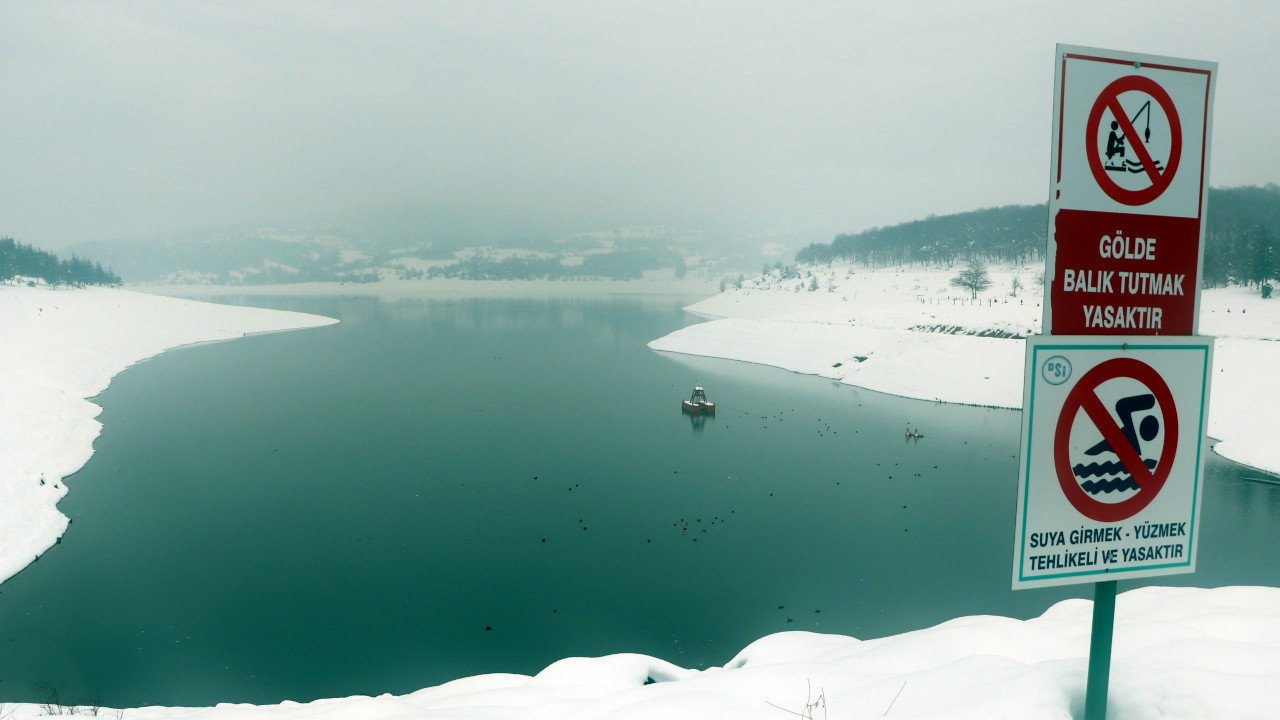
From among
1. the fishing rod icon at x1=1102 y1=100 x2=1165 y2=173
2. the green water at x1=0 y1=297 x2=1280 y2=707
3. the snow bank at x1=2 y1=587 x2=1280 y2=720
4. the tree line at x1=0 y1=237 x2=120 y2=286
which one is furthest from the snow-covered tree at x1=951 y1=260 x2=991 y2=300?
the tree line at x1=0 y1=237 x2=120 y2=286

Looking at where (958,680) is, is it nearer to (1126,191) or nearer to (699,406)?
(1126,191)

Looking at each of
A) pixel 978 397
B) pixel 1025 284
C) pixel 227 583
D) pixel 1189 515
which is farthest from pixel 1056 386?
pixel 1025 284

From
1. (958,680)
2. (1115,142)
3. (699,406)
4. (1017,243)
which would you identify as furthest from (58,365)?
(1017,243)

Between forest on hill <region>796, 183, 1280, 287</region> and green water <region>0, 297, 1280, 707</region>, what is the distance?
2430cm

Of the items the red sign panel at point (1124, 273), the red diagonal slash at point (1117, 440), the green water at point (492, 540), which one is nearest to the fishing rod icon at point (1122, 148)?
the red sign panel at point (1124, 273)

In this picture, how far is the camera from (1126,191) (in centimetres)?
266

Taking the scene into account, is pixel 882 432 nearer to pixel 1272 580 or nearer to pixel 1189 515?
pixel 1272 580

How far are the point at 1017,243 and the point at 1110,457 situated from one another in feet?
386

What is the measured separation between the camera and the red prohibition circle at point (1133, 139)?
261cm

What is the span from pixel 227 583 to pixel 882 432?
86.1 ft

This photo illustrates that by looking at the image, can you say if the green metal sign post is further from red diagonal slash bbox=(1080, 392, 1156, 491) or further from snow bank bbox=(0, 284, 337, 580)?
snow bank bbox=(0, 284, 337, 580)

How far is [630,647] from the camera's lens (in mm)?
12711

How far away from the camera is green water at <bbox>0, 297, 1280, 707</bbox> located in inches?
501

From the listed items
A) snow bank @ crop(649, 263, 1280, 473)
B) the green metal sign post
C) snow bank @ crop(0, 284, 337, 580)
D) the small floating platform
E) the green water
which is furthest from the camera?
the small floating platform
